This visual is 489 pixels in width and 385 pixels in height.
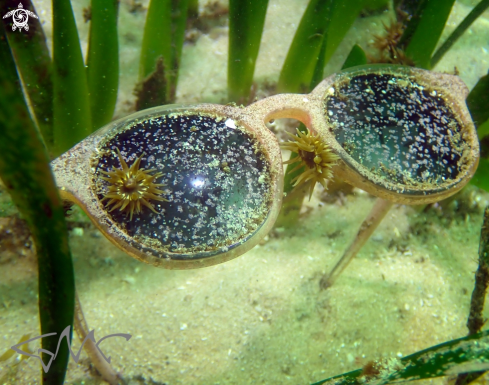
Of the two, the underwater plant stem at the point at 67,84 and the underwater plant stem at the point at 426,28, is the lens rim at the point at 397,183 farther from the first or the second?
the underwater plant stem at the point at 67,84

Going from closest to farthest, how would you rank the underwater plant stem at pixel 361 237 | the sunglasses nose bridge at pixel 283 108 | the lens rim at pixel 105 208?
the lens rim at pixel 105 208, the sunglasses nose bridge at pixel 283 108, the underwater plant stem at pixel 361 237

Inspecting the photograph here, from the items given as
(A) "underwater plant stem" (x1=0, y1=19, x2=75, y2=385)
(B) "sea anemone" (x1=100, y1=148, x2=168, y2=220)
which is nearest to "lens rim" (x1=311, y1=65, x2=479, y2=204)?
(B) "sea anemone" (x1=100, y1=148, x2=168, y2=220)

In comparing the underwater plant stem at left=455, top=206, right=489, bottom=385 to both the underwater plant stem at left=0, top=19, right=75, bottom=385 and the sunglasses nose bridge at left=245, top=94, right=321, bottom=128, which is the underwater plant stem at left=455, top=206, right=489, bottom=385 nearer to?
the sunglasses nose bridge at left=245, top=94, right=321, bottom=128

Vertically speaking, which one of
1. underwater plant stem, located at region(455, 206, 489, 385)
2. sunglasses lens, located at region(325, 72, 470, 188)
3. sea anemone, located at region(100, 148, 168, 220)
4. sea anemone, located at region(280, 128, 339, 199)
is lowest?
underwater plant stem, located at region(455, 206, 489, 385)

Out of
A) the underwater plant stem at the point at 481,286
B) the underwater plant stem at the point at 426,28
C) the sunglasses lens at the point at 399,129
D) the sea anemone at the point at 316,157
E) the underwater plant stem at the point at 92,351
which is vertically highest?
the underwater plant stem at the point at 426,28

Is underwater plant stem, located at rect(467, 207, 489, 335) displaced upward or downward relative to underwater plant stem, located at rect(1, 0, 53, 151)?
downward

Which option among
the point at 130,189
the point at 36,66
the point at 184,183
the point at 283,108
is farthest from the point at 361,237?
the point at 36,66

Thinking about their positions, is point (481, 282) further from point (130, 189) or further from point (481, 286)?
point (130, 189)

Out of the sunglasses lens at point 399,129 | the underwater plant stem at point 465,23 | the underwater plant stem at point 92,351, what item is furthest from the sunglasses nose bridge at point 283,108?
the underwater plant stem at point 465,23
